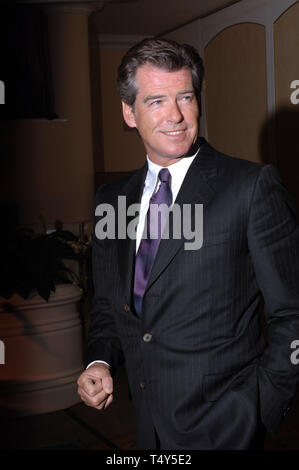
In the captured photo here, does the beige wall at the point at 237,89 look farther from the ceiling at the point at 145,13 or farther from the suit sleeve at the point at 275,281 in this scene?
the suit sleeve at the point at 275,281

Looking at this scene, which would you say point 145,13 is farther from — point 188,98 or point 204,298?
point 204,298

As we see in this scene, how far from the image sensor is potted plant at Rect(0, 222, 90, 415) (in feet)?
12.4

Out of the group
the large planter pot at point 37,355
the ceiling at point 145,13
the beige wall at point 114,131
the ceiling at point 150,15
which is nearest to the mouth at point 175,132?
the large planter pot at point 37,355

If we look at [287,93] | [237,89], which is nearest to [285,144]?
[287,93]

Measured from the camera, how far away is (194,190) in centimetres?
144

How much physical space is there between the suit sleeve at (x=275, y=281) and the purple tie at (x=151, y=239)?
0.25 m

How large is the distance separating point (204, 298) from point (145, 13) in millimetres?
5143

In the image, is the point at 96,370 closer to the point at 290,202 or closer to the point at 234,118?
the point at 290,202

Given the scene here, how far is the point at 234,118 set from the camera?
19.2 feet

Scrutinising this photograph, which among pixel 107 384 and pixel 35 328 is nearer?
pixel 107 384

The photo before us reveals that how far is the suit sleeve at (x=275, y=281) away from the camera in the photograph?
1.34 metres

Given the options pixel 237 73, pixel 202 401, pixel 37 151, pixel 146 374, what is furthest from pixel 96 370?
pixel 237 73

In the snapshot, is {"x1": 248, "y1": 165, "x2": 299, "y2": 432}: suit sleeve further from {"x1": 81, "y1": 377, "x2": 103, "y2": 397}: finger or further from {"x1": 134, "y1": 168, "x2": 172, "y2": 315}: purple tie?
{"x1": 81, "y1": 377, "x2": 103, "y2": 397}: finger

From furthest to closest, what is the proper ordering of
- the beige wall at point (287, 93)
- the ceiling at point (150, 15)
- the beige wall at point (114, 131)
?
the beige wall at point (114, 131) < the ceiling at point (150, 15) < the beige wall at point (287, 93)
